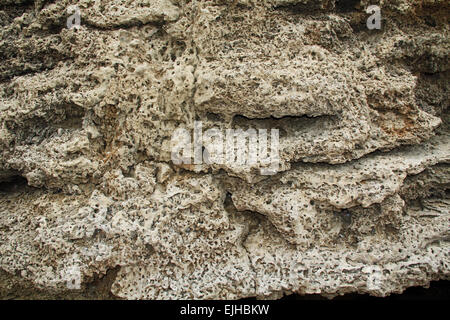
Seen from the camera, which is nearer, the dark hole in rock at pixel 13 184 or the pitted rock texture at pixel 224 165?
the pitted rock texture at pixel 224 165

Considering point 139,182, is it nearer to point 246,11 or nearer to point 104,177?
point 104,177

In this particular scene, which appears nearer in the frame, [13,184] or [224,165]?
[224,165]

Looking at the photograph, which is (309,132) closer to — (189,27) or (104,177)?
(189,27)

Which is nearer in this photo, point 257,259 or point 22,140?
point 257,259

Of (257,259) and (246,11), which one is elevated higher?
(246,11)

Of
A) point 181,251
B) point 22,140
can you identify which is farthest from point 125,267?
point 22,140

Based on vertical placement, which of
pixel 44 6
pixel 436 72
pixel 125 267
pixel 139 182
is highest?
pixel 44 6

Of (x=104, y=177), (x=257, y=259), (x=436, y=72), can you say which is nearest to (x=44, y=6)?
(x=104, y=177)

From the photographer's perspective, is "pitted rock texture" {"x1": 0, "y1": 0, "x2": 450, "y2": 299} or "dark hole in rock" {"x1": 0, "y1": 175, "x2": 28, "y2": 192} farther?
"dark hole in rock" {"x1": 0, "y1": 175, "x2": 28, "y2": 192}
